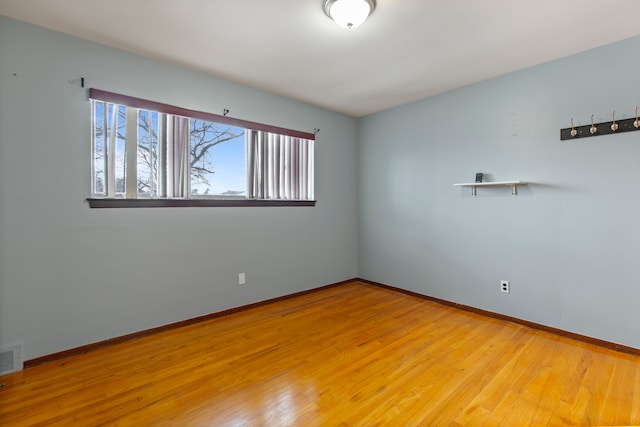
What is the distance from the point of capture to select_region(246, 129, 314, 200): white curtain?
3.46m

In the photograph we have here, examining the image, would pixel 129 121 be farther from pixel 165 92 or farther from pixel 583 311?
pixel 583 311

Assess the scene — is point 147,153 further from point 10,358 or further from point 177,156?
point 10,358

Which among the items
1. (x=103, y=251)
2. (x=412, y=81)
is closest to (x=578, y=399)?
(x=412, y=81)

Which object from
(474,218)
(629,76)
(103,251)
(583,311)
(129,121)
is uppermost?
(629,76)

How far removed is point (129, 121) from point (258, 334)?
7.30ft

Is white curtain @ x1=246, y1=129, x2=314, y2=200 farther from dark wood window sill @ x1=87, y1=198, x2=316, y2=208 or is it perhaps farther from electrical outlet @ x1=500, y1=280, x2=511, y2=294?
electrical outlet @ x1=500, y1=280, x2=511, y2=294

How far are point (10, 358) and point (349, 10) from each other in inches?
132

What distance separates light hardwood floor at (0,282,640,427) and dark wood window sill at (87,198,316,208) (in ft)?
3.92

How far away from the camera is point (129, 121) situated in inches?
103

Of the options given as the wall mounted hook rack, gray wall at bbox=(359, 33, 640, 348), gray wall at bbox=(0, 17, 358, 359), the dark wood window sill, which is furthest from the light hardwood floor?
the wall mounted hook rack

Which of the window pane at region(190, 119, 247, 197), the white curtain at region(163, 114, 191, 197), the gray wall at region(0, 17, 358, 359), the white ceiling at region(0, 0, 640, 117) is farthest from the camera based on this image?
the window pane at region(190, 119, 247, 197)

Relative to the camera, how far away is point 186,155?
9.64ft

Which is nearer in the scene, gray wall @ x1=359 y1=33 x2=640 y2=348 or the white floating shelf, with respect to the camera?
gray wall @ x1=359 y1=33 x2=640 y2=348

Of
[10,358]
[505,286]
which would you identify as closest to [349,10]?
[505,286]
